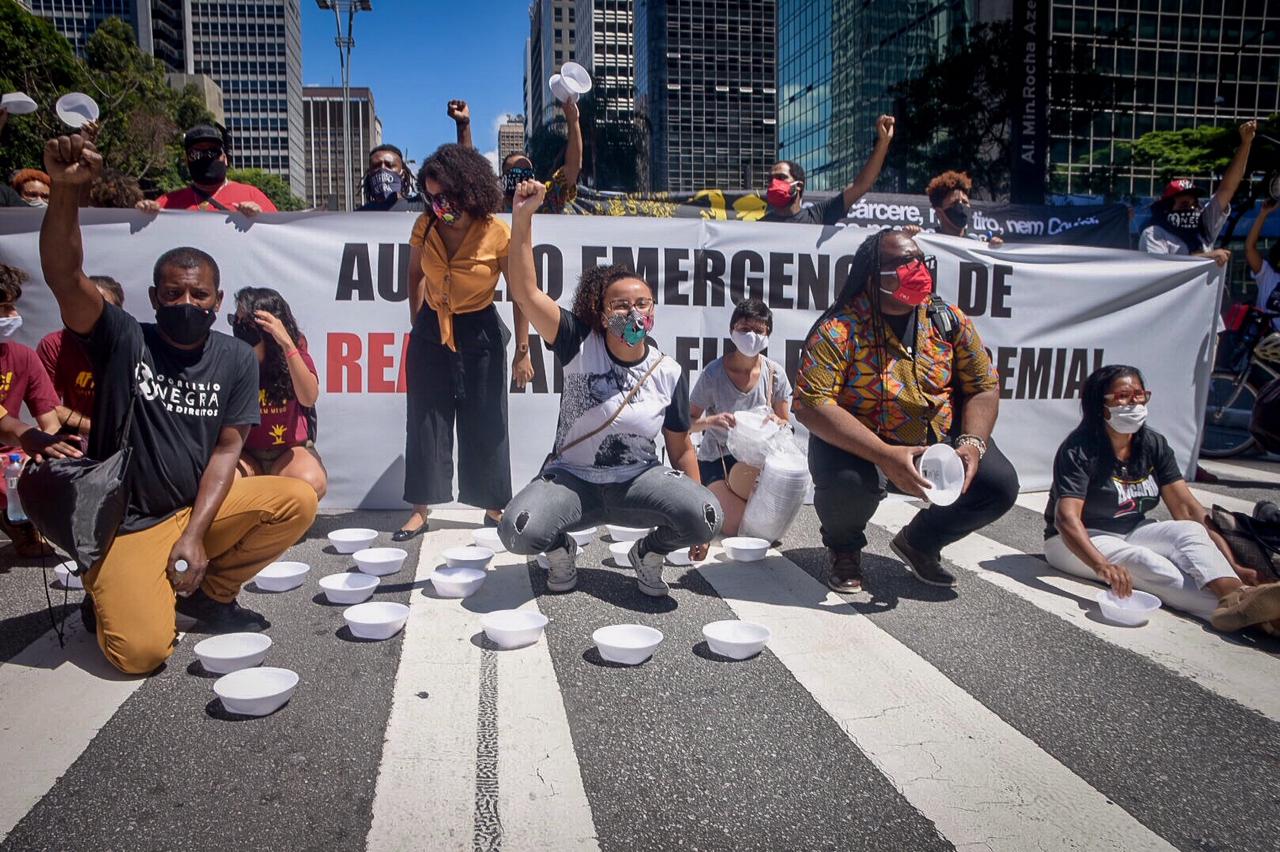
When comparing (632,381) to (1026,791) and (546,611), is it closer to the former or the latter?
(546,611)

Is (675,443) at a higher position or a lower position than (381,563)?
higher

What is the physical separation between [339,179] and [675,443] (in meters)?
179

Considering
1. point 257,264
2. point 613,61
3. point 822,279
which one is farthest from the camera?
point 613,61

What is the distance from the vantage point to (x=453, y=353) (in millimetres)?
4996

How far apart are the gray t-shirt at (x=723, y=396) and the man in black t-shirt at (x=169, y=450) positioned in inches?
90.5

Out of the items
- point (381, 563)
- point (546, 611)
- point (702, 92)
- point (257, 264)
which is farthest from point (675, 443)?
point (702, 92)

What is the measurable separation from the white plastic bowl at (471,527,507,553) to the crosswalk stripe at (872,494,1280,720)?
2452mm

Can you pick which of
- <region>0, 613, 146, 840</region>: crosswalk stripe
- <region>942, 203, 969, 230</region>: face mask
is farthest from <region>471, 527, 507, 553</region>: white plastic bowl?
<region>942, 203, 969, 230</region>: face mask

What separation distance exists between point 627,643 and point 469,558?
4.40 ft

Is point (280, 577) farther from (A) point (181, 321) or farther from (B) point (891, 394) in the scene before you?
(B) point (891, 394)

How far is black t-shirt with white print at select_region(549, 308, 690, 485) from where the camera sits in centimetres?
399

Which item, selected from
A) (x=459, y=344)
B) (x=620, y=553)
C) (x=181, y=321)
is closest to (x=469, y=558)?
(x=620, y=553)

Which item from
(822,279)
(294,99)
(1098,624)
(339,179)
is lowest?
(1098,624)

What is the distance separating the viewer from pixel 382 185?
249 inches
